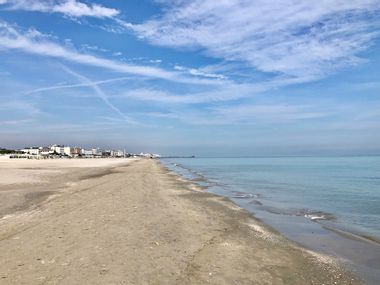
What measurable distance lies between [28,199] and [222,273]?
550 inches

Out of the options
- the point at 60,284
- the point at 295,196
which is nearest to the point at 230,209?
the point at 295,196

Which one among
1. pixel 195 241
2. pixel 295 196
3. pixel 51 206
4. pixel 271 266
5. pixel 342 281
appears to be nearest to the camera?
pixel 342 281

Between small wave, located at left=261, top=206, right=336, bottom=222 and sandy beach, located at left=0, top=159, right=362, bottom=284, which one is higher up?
sandy beach, located at left=0, top=159, right=362, bottom=284

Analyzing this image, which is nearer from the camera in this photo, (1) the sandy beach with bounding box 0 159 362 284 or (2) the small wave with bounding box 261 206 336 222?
(1) the sandy beach with bounding box 0 159 362 284

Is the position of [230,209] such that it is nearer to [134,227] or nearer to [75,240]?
[134,227]

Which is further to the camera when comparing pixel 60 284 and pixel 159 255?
pixel 159 255

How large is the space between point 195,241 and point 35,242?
414cm

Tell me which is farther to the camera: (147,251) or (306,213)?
(306,213)

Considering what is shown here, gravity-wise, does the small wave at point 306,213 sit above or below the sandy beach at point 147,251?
below

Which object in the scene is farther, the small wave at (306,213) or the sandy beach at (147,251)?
the small wave at (306,213)

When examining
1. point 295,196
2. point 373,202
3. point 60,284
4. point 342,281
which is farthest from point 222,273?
point 295,196

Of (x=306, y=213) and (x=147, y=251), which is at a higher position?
(x=147, y=251)

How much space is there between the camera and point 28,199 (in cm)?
1872

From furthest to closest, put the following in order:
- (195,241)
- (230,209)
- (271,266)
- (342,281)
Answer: (230,209)
(195,241)
(271,266)
(342,281)
